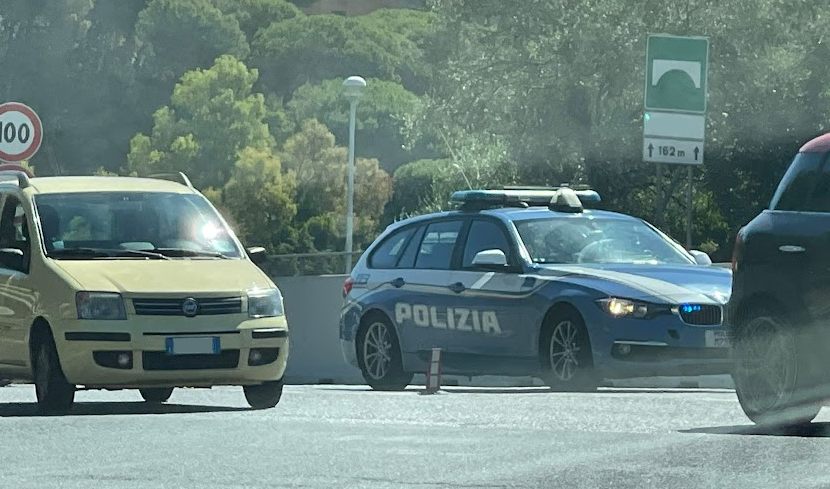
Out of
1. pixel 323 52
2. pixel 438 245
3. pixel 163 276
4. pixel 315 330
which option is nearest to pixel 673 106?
pixel 438 245

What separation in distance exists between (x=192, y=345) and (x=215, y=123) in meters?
120

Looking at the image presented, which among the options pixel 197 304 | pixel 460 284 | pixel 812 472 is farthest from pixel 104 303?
pixel 812 472

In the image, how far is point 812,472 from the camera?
9.42 m

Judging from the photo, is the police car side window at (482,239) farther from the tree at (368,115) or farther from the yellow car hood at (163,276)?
the tree at (368,115)

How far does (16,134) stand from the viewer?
2422 cm

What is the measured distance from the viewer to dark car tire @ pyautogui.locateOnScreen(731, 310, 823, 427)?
11531mm

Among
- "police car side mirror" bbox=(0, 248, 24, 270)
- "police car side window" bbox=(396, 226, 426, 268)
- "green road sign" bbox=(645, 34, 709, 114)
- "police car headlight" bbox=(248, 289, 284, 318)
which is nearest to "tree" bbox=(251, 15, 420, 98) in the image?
"green road sign" bbox=(645, 34, 709, 114)

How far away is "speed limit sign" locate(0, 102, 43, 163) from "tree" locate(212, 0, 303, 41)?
133 meters

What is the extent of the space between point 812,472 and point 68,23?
134m

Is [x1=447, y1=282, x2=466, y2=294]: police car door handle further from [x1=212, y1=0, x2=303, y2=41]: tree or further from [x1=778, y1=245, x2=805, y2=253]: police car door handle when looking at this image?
[x1=212, y1=0, x2=303, y2=41]: tree

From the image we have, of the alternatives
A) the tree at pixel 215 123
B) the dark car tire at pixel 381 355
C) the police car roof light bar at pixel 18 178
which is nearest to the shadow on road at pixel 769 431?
the police car roof light bar at pixel 18 178

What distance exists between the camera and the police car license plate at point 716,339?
1531 cm

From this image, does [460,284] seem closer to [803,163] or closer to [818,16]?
[803,163]

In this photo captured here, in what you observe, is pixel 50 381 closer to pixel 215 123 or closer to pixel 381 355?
pixel 381 355
